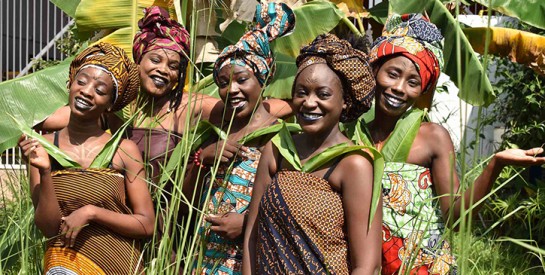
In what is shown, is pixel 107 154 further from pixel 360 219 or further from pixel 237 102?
pixel 360 219

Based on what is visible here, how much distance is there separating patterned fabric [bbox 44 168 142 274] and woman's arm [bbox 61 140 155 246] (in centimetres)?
3

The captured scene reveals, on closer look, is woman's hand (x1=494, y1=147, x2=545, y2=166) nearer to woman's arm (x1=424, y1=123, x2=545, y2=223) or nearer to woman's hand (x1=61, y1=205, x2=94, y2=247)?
woman's arm (x1=424, y1=123, x2=545, y2=223)

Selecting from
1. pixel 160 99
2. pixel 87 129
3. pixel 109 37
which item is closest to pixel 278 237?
pixel 87 129

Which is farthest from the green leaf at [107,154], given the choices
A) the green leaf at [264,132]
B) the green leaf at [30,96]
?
the green leaf at [30,96]

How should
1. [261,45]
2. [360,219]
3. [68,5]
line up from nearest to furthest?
1. [360,219]
2. [261,45]
3. [68,5]

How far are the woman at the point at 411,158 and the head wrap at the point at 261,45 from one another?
0.40 m

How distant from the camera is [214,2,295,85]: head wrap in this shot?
114 inches

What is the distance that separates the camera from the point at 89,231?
8.71ft

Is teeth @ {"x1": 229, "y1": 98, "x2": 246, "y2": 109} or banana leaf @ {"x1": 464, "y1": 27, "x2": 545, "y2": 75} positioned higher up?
teeth @ {"x1": 229, "y1": 98, "x2": 246, "y2": 109}

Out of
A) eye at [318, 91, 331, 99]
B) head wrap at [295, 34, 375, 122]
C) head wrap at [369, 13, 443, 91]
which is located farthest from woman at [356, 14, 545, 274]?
eye at [318, 91, 331, 99]

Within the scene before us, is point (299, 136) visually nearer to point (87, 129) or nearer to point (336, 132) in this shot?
point (336, 132)

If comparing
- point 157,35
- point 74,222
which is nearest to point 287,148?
point 74,222

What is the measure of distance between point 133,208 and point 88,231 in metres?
0.16

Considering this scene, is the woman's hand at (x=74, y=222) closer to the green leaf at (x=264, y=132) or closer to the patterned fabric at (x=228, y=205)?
the patterned fabric at (x=228, y=205)
